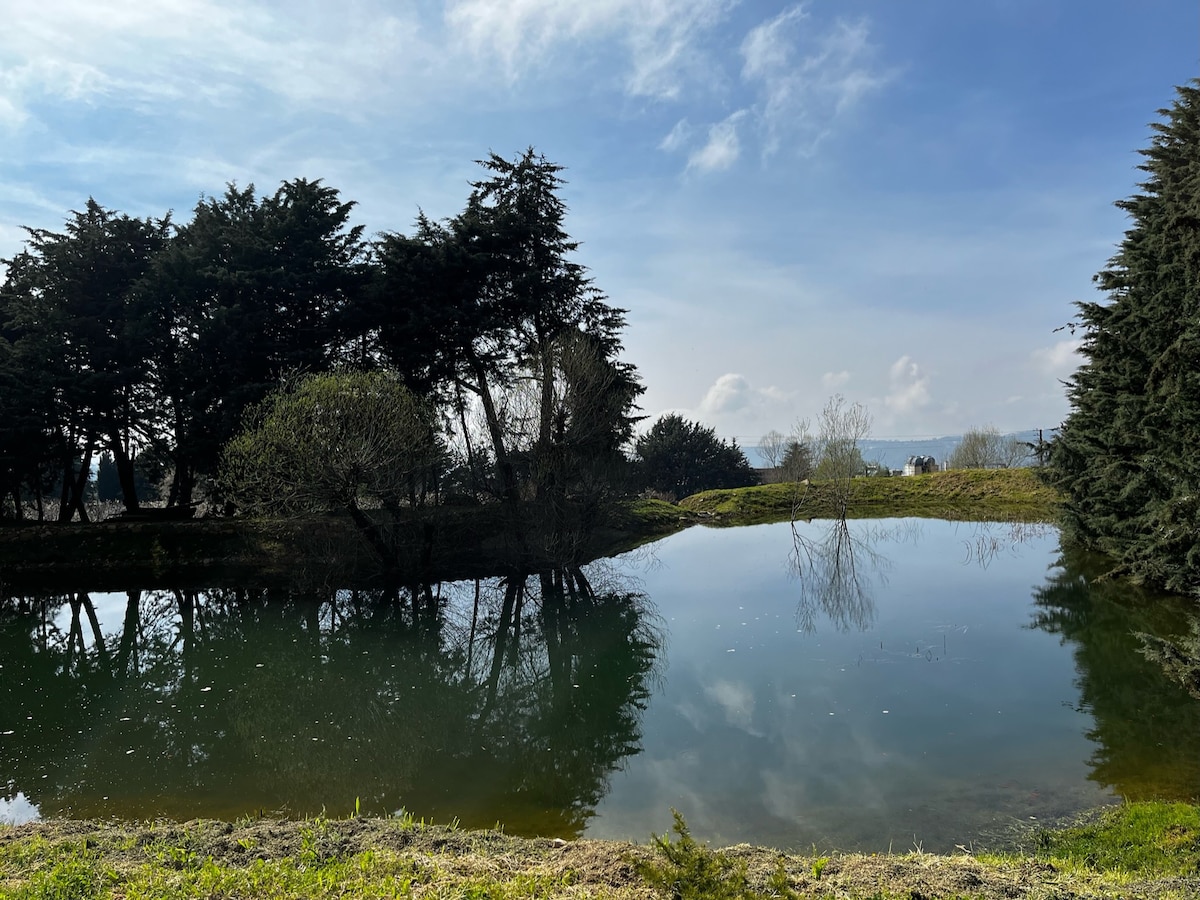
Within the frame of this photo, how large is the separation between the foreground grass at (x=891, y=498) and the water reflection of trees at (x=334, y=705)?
21.8 meters

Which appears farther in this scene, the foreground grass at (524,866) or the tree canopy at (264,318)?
the tree canopy at (264,318)

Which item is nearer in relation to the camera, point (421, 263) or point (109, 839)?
point (109, 839)

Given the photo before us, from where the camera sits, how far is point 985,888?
13.5ft

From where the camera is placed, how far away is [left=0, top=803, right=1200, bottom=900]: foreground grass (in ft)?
13.3

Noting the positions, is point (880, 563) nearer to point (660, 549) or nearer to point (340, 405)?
point (660, 549)

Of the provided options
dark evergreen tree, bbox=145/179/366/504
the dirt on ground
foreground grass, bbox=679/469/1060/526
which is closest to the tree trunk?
dark evergreen tree, bbox=145/179/366/504

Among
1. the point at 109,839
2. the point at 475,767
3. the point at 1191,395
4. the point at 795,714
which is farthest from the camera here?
the point at 1191,395

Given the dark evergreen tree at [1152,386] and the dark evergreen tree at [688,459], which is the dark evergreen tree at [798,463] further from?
the dark evergreen tree at [1152,386]

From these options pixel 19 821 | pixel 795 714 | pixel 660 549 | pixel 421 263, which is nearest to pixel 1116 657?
pixel 795 714

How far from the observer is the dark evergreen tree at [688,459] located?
51.0 meters

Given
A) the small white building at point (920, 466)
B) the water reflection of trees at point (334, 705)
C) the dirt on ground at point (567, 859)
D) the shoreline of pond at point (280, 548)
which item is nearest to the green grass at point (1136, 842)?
the dirt on ground at point (567, 859)

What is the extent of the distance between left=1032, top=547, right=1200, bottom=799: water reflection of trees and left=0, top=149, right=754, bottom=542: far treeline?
12.2 meters

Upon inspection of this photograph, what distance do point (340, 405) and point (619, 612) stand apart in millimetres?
8583

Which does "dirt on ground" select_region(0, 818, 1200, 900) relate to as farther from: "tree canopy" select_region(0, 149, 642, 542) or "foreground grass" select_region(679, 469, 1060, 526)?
"foreground grass" select_region(679, 469, 1060, 526)
